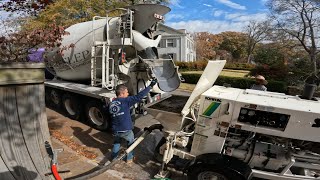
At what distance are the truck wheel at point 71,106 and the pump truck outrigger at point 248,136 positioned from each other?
4.29 m

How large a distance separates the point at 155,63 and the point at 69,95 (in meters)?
3.03

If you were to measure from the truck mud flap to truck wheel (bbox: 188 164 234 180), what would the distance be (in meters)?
3.51

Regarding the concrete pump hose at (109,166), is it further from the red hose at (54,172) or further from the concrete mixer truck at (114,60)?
the concrete mixer truck at (114,60)

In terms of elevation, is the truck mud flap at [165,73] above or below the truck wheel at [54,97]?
above

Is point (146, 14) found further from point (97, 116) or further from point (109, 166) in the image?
point (109, 166)

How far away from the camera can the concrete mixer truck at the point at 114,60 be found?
22.4 ft

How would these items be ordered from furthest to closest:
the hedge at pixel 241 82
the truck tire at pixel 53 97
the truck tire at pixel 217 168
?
the hedge at pixel 241 82 → the truck tire at pixel 53 97 → the truck tire at pixel 217 168

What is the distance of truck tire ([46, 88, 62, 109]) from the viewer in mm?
8727

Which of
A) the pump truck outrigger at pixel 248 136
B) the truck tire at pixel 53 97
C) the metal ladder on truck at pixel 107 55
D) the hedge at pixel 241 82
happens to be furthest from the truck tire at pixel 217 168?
the hedge at pixel 241 82

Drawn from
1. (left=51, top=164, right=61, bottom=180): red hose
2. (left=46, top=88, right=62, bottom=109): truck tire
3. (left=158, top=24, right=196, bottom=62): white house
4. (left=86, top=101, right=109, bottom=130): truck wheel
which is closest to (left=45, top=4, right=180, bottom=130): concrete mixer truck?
(left=86, top=101, right=109, bottom=130): truck wheel

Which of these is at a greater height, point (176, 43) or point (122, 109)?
point (176, 43)

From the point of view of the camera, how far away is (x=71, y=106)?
815 centimetres

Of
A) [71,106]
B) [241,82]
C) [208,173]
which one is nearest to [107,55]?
[71,106]

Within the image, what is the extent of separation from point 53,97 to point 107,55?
3.42 metres
